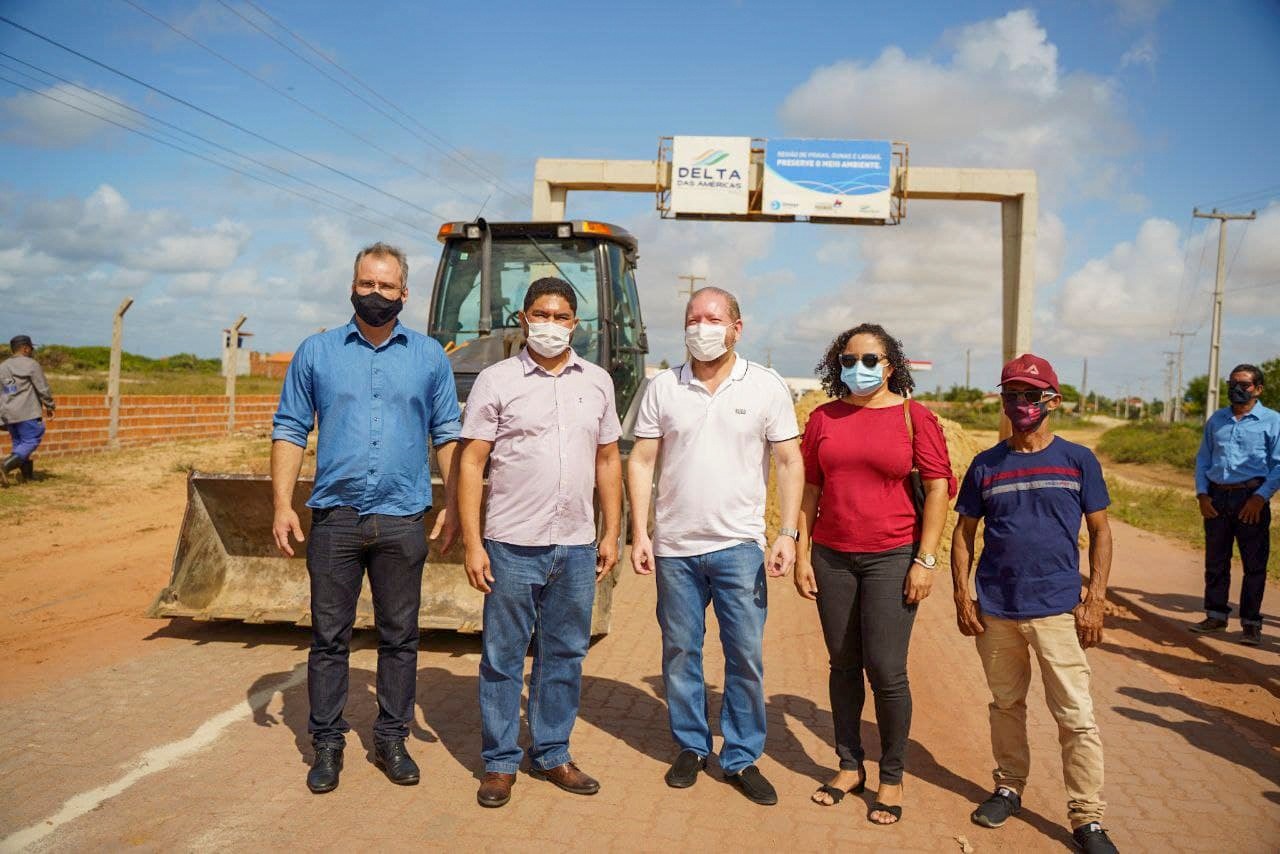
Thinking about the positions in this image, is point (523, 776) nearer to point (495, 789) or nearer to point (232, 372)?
point (495, 789)

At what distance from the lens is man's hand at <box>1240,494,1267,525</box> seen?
274 inches

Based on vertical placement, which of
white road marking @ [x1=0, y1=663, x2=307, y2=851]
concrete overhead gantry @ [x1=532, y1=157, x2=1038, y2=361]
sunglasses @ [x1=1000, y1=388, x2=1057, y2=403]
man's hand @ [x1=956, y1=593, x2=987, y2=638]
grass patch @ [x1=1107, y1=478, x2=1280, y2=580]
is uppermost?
concrete overhead gantry @ [x1=532, y1=157, x2=1038, y2=361]

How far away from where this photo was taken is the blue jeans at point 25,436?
11609 millimetres

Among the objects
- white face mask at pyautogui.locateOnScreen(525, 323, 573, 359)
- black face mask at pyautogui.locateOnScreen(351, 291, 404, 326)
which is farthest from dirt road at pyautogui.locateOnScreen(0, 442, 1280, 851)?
black face mask at pyautogui.locateOnScreen(351, 291, 404, 326)

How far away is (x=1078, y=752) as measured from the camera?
3.71 m

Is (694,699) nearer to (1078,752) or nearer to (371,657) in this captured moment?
(1078,752)

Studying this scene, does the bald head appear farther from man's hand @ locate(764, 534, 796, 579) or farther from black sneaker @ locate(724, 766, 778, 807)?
black sneaker @ locate(724, 766, 778, 807)

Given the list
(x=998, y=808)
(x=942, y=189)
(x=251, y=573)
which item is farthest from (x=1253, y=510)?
(x=942, y=189)

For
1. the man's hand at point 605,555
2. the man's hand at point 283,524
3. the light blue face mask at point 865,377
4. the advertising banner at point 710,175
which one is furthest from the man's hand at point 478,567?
the advertising banner at point 710,175

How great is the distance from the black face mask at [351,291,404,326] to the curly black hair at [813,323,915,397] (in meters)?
1.99

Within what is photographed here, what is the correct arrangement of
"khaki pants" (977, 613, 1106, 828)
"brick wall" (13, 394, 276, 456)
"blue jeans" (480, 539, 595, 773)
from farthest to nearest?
"brick wall" (13, 394, 276, 456)
"blue jeans" (480, 539, 595, 773)
"khaki pants" (977, 613, 1106, 828)

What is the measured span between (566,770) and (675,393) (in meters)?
1.72

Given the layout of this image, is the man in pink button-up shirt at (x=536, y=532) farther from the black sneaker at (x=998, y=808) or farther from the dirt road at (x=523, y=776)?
the black sneaker at (x=998, y=808)

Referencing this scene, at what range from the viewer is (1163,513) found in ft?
55.3
